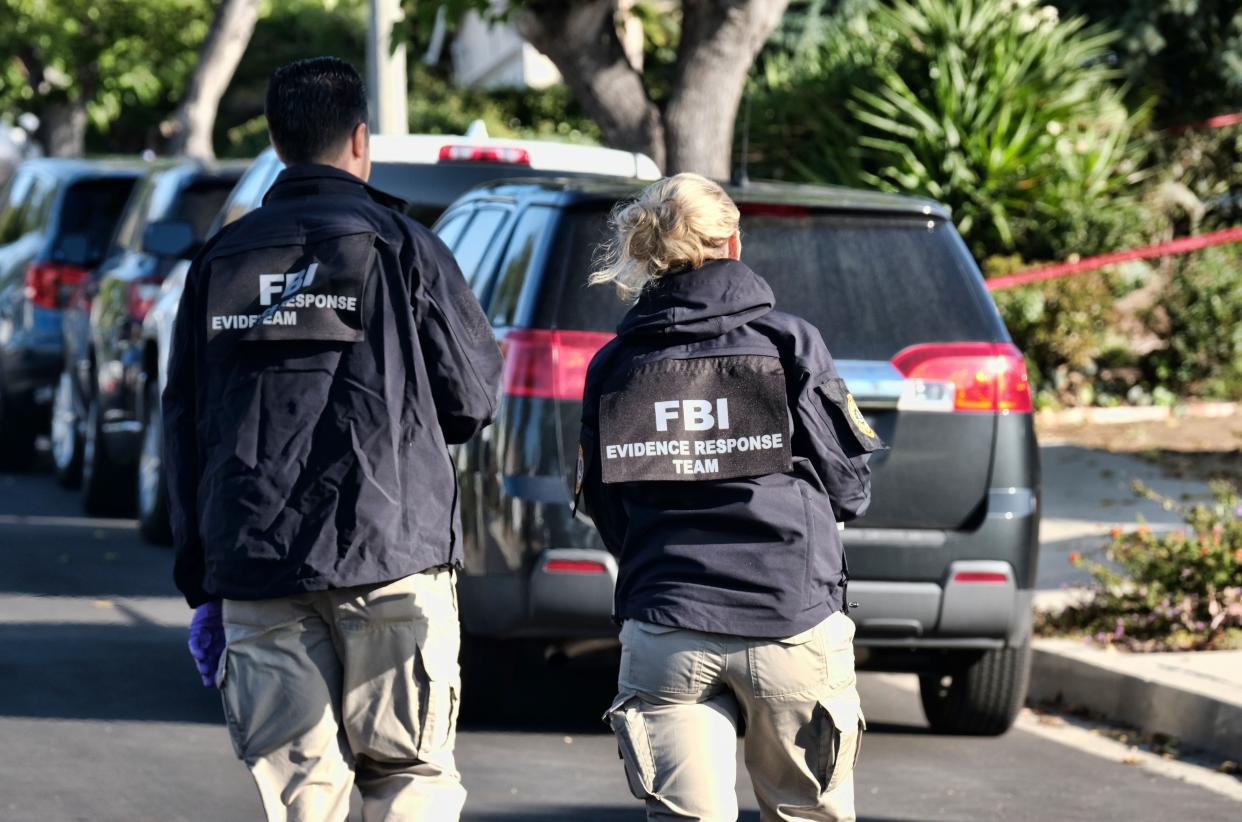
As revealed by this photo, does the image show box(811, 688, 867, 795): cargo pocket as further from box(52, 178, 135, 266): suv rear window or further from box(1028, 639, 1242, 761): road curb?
box(52, 178, 135, 266): suv rear window

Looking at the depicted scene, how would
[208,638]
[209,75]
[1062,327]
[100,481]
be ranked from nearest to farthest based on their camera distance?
[208,638] < [100,481] < [1062,327] < [209,75]

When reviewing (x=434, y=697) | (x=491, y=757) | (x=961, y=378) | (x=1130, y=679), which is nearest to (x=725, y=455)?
(x=434, y=697)

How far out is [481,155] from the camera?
A: 31.4ft

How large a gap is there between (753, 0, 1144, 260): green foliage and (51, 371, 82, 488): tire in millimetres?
6424

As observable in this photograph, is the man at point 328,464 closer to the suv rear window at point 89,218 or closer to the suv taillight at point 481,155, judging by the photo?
the suv taillight at point 481,155

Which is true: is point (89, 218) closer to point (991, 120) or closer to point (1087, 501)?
point (1087, 501)

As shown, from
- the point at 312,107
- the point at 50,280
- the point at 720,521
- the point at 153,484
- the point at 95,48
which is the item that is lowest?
the point at 153,484

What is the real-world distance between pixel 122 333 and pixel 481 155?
2922 mm

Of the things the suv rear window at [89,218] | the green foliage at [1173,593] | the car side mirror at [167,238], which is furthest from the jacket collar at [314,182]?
the suv rear window at [89,218]

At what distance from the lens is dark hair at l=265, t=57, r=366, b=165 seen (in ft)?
12.6

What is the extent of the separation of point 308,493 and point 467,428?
1.11 ft

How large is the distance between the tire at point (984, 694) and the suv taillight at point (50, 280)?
8.10 m

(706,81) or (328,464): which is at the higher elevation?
(706,81)

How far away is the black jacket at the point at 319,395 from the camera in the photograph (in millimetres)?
3719
